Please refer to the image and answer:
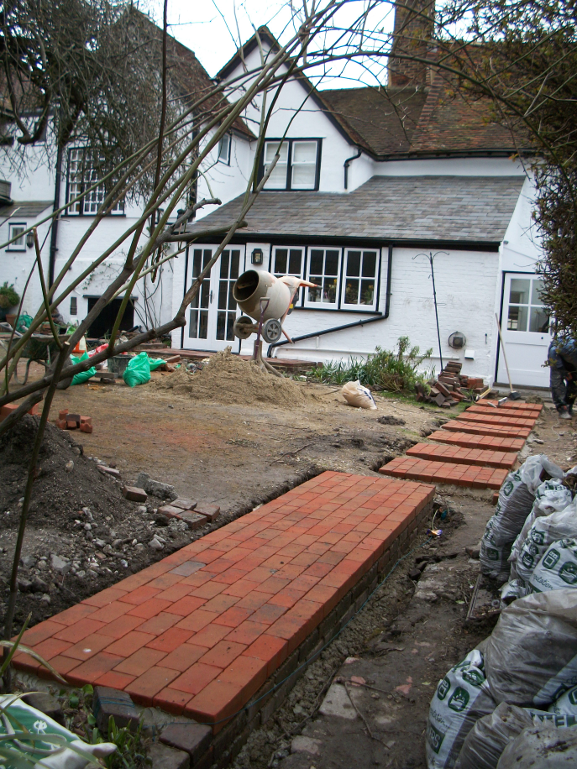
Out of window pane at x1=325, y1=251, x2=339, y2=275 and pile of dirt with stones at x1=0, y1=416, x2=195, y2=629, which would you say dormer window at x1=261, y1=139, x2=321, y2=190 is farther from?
pile of dirt with stones at x1=0, y1=416, x2=195, y2=629

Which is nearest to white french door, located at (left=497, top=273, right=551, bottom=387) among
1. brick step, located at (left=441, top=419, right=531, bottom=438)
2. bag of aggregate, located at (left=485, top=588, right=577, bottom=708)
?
brick step, located at (left=441, top=419, right=531, bottom=438)

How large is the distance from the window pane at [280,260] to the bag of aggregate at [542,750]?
48.4ft

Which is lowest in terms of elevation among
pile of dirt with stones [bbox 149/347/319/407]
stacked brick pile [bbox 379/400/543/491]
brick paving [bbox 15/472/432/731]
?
brick paving [bbox 15/472/432/731]

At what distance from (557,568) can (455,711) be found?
643 mm

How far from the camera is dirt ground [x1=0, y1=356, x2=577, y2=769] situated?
97.5 inches

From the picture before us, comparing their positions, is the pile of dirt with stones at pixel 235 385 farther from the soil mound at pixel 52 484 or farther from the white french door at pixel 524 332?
the white french door at pixel 524 332

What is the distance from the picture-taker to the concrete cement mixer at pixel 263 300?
10391 millimetres

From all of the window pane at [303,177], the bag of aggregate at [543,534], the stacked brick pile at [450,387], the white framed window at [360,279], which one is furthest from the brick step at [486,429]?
the window pane at [303,177]

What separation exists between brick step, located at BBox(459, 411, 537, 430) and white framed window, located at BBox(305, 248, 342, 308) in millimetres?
6223

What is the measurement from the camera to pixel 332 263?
1560 cm

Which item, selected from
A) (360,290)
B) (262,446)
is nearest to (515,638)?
(262,446)

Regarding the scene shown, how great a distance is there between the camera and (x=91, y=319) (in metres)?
1.79

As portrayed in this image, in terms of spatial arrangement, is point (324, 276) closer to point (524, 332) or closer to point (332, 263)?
point (332, 263)

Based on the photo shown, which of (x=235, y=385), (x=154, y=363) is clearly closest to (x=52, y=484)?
(x=235, y=385)
